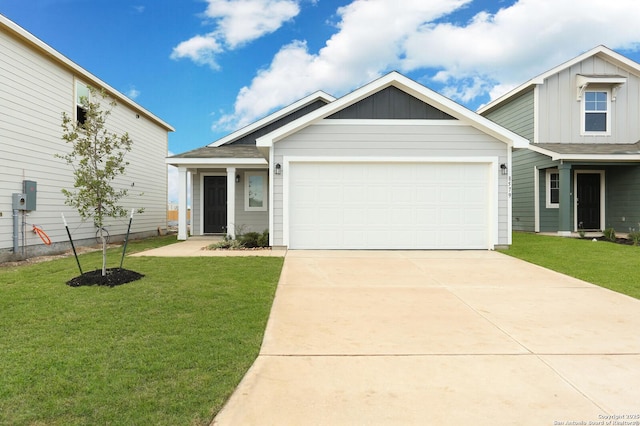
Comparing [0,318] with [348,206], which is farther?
[348,206]

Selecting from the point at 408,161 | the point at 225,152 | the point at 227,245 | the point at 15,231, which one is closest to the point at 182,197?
the point at 225,152

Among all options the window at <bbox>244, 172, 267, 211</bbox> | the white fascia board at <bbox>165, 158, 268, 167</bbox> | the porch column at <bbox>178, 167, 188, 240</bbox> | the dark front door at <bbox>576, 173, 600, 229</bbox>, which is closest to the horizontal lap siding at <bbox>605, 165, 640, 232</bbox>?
the dark front door at <bbox>576, 173, 600, 229</bbox>

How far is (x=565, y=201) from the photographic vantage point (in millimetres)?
12891

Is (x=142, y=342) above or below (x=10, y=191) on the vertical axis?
below

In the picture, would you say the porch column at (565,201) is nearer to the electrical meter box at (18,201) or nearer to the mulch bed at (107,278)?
the mulch bed at (107,278)

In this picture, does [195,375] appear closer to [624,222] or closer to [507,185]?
[507,185]

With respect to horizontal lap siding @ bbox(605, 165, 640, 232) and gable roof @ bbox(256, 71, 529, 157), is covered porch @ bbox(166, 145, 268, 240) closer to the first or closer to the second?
gable roof @ bbox(256, 71, 529, 157)

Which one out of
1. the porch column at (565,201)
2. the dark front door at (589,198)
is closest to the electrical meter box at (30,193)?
the porch column at (565,201)

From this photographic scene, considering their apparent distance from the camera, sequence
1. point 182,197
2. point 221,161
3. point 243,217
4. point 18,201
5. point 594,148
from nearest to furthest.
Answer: point 18,201, point 221,161, point 182,197, point 594,148, point 243,217

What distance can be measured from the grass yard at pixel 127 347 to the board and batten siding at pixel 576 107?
1346 centimetres

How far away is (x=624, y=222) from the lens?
1387cm

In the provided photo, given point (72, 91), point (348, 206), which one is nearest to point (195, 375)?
point (348, 206)

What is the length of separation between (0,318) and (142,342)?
2056 millimetres

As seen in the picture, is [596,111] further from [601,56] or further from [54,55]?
[54,55]
